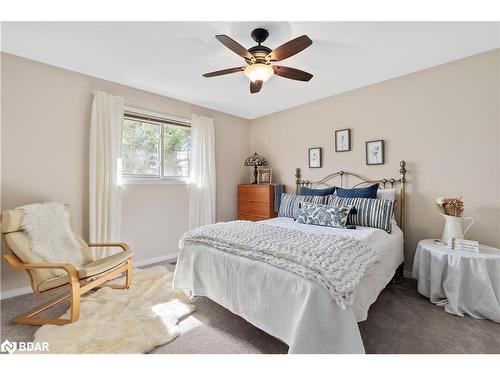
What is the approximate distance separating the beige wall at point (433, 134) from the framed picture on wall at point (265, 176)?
3.36 feet

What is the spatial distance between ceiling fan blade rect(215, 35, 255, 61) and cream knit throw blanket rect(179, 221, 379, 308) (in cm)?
155

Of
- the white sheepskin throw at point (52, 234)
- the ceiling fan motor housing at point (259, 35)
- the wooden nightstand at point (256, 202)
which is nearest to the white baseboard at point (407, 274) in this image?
the wooden nightstand at point (256, 202)

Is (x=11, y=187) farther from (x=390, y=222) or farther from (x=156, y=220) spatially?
(x=390, y=222)

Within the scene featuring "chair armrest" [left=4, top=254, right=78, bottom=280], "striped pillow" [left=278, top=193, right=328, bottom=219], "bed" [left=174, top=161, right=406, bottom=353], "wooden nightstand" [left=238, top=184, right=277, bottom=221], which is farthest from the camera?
"wooden nightstand" [left=238, top=184, right=277, bottom=221]

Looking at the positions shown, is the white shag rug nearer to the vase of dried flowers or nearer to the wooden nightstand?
the wooden nightstand

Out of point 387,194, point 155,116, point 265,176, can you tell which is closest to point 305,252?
point 387,194

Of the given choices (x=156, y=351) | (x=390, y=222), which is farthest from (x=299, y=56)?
(x=156, y=351)

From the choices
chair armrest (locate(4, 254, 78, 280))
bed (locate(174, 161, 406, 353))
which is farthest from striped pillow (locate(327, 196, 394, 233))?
chair armrest (locate(4, 254, 78, 280))

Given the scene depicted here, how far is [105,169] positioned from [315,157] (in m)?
3.03

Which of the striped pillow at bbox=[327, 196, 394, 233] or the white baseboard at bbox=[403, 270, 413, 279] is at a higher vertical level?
the striped pillow at bbox=[327, 196, 394, 233]

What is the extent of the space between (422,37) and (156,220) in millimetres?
3778

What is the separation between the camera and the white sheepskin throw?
2107mm

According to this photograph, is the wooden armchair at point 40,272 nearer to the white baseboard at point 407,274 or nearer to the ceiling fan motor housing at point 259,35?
the ceiling fan motor housing at point 259,35

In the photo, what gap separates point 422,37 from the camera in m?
2.06
